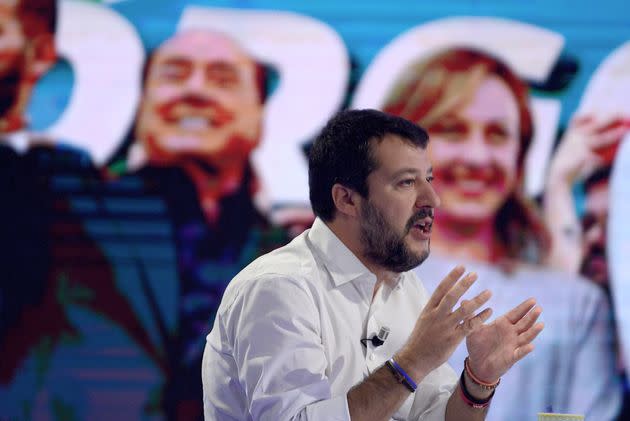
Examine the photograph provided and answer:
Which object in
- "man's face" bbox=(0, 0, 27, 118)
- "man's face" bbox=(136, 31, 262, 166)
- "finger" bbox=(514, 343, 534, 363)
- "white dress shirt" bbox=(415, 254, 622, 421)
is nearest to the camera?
"finger" bbox=(514, 343, 534, 363)

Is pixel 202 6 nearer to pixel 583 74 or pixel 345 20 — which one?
pixel 345 20

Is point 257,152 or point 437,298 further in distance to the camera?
point 257,152

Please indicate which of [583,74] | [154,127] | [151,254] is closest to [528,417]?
[583,74]

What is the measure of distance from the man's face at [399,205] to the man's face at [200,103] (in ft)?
7.21

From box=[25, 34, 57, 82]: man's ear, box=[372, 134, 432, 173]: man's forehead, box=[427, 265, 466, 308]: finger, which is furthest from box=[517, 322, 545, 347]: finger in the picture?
box=[25, 34, 57, 82]: man's ear

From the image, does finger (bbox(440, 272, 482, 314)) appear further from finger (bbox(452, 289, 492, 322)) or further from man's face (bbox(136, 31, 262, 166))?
man's face (bbox(136, 31, 262, 166))

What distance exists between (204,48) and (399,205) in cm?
247

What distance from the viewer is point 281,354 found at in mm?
1782

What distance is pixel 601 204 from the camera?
414 cm

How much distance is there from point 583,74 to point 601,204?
25.1 inches

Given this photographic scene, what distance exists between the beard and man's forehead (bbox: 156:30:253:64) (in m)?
2.33

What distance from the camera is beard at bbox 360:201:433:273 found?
2027 mm

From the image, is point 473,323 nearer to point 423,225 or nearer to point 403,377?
point 403,377

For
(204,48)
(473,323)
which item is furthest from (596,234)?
(473,323)
